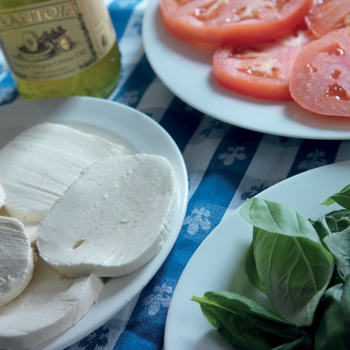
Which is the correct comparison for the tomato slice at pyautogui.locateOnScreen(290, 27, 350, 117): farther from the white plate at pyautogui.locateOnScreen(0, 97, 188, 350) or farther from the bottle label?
the bottle label

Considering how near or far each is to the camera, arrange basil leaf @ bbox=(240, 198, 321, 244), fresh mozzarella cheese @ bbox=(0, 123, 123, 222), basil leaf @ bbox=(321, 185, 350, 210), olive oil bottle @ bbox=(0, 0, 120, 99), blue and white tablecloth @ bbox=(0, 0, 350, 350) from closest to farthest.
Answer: basil leaf @ bbox=(240, 198, 321, 244) < basil leaf @ bbox=(321, 185, 350, 210) < blue and white tablecloth @ bbox=(0, 0, 350, 350) < fresh mozzarella cheese @ bbox=(0, 123, 123, 222) < olive oil bottle @ bbox=(0, 0, 120, 99)

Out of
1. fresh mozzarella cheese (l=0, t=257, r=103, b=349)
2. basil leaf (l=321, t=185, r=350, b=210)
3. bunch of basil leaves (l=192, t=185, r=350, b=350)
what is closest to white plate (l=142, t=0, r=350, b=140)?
basil leaf (l=321, t=185, r=350, b=210)

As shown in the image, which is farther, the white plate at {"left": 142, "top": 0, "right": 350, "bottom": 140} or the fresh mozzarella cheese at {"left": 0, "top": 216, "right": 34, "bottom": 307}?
the white plate at {"left": 142, "top": 0, "right": 350, "bottom": 140}

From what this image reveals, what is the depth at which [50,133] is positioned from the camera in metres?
1.21

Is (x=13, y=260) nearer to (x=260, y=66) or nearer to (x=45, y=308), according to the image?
(x=45, y=308)

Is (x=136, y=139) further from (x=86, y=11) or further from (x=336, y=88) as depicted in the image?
(x=336, y=88)

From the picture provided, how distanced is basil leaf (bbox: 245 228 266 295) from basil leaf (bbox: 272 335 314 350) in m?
0.15

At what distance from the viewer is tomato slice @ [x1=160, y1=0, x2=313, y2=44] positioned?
52.0 inches

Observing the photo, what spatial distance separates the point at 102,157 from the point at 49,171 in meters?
0.16

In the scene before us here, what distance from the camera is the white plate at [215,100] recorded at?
1.07m

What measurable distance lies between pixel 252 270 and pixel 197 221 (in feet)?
1.04

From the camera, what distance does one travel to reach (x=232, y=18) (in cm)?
138

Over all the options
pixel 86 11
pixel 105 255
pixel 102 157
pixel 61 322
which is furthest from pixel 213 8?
pixel 61 322

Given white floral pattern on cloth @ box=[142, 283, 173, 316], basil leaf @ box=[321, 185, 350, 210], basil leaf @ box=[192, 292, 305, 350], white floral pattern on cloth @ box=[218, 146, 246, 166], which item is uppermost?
basil leaf @ box=[321, 185, 350, 210]
